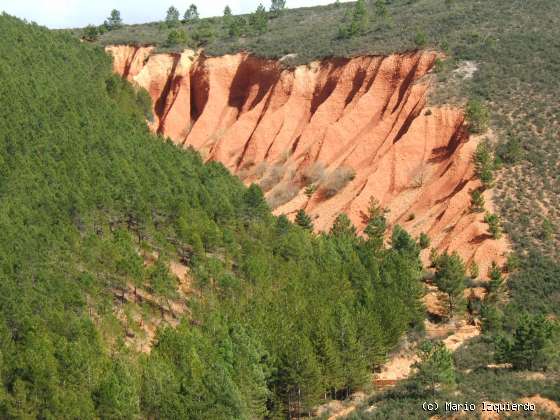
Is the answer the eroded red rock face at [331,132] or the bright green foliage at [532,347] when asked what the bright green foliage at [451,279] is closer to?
the eroded red rock face at [331,132]

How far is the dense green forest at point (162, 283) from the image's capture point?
27.0 meters

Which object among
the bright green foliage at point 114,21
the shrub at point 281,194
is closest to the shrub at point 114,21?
the bright green foliage at point 114,21

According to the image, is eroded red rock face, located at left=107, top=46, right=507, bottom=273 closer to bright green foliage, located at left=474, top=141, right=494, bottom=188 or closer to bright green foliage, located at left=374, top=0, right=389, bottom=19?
bright green foliage, located at left=474, top=141, right=494, bottom=188

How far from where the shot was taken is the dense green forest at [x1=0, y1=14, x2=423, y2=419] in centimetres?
2695

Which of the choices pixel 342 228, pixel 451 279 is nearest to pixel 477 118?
pixel 342 228

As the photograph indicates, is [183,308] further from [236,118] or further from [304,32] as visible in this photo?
[304,32]

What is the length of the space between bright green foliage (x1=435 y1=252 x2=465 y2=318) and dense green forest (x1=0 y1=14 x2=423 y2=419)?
217 centimetres

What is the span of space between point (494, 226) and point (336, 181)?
656 inches

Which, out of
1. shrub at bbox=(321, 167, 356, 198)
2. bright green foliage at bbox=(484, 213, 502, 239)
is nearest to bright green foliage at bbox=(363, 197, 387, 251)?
shrub at bbox=(321, 167, 356, 198)

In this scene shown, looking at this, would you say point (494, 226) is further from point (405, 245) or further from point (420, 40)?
point (420, 40)

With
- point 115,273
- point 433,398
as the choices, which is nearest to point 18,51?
point 115,273

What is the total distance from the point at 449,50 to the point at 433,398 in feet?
145

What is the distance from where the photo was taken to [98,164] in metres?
46.5

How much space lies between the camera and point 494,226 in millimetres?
47312
